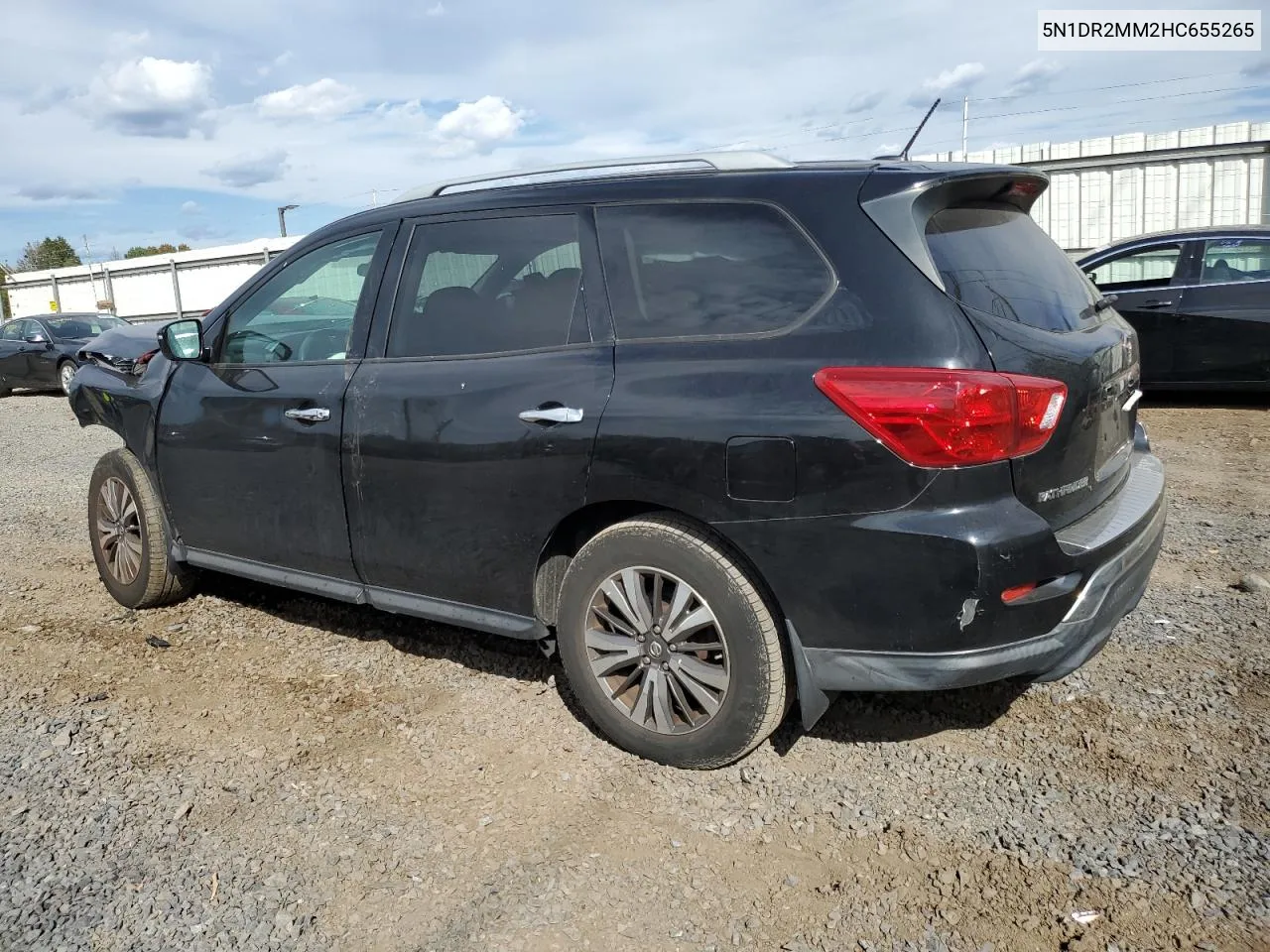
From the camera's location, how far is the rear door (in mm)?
8828

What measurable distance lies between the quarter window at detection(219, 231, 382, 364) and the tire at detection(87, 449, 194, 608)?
884 millimetres

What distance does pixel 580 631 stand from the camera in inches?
128

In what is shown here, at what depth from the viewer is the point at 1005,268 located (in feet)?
10.0

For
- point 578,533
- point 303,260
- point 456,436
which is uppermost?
point 303,260

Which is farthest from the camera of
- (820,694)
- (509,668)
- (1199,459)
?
(1199,459)

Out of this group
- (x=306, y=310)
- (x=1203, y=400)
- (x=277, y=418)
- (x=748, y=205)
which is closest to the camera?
(x=748, y=205)

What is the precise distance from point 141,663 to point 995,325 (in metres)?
3.64

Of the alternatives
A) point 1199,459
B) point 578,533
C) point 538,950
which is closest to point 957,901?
point 538,950

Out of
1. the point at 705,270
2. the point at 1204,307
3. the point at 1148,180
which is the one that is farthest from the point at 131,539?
the point at 1148,180

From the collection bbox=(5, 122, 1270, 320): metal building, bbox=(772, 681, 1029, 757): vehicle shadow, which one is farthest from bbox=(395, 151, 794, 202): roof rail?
bbox=(5, 122, 1270, 320): metal building

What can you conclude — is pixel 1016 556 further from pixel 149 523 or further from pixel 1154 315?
pixel 1154 315

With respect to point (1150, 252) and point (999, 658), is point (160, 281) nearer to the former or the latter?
point (1150, 252)

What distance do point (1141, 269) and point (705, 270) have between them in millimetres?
7959

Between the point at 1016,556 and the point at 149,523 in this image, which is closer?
the point at 1016,556
